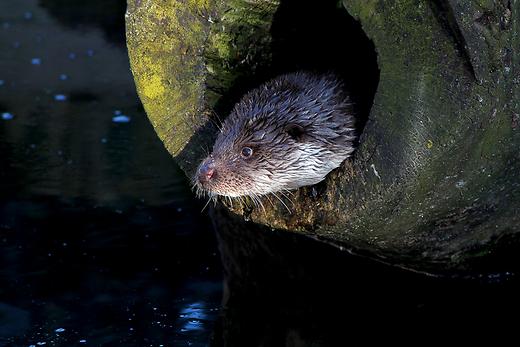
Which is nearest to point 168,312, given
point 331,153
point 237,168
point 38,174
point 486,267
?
point 237,168

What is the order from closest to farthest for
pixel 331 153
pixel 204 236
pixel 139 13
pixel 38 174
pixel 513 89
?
pixel 513 89 → pixel 331 153 → pixel 139 13 → pixel 204 236 → pixel 38 174

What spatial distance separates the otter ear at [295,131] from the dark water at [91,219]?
0.79 metres

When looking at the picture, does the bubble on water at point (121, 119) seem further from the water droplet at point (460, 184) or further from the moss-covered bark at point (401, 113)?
the water droplet at point (460, 184)

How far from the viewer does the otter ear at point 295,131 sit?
10.9 ft

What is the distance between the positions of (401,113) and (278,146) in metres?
0.55

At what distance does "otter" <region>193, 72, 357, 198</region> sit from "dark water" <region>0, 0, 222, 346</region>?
23.8 inches

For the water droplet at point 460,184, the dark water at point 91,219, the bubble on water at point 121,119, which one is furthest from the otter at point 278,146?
the bubble on water at point 121,119

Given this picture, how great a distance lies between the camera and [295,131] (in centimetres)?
334

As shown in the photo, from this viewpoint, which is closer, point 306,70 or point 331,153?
point 331,153

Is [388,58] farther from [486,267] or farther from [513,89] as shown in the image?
[486,267]

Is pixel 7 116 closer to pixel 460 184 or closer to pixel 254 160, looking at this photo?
pixel 254 160

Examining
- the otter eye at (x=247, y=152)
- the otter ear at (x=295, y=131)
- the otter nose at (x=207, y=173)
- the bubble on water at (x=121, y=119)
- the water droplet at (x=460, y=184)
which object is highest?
the bubble on water at (x=121, y=119)

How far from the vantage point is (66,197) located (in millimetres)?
4930

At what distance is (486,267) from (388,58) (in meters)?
1.19
